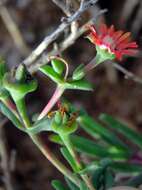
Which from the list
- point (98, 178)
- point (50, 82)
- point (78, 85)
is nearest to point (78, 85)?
point (78, 85)

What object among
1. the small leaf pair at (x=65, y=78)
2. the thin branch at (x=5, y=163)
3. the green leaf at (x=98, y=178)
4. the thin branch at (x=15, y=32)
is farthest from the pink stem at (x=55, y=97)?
the thin branch at (x=15, y=32)

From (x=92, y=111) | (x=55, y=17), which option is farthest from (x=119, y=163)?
(x=55, y=17)

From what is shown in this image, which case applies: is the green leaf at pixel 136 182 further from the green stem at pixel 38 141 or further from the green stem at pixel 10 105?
the green stem at pixel 10 105

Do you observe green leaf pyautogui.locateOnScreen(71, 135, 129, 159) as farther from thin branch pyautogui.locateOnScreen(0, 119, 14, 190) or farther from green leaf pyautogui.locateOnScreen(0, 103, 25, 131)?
green leaf pyautogui.locateOnScreen(0, 103, 25, 131)

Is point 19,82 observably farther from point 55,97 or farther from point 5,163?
point 5,163

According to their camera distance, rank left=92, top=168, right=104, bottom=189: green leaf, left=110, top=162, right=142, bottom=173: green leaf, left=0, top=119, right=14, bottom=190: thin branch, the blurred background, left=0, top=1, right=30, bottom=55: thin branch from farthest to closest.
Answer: the blurred background → left=0, top=1, right=30, bottom=55: thin branch → left=0, top=119, right=14, bottom=190: thin branch → left=110, top=162, right=142, bottom=173: green leaf → left=92, top=168, right=104, bottom=189: green leaf

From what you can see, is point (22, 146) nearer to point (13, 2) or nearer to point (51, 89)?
point (51, 89)

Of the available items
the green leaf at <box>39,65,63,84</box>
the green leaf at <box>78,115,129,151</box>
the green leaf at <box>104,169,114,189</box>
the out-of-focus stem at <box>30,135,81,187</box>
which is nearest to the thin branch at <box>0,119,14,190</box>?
the green leaf at <box>78,115,129,151</box>
